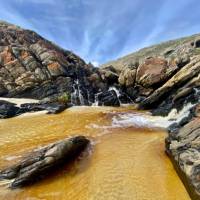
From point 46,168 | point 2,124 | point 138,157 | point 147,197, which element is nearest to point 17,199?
point 46,168

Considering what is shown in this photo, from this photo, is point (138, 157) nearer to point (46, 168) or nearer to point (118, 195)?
point (118, 195)

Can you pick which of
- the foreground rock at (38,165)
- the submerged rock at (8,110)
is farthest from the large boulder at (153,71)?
the foreground rock at (38,165)

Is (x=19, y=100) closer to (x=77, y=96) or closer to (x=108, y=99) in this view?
(x=77, y=96)

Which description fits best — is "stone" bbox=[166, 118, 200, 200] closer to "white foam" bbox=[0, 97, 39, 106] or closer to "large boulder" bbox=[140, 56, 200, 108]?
"large boulder" bbox=[140, 56, 200, 108]

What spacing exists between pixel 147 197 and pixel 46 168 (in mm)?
5230

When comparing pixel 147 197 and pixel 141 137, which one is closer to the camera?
pixel 147 197

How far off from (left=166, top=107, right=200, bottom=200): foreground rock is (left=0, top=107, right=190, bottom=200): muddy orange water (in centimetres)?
45

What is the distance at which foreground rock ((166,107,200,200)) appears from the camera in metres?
10.4

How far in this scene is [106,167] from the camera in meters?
13.4

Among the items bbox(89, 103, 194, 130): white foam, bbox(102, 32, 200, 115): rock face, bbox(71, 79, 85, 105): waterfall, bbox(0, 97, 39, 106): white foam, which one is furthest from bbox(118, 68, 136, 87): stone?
bbox(0, 97, 39, 106): white foam

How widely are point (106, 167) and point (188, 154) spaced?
4230mm

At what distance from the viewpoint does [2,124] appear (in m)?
27.3

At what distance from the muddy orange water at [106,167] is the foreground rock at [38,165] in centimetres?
40

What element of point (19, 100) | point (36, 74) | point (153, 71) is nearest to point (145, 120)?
point (153, 71)
